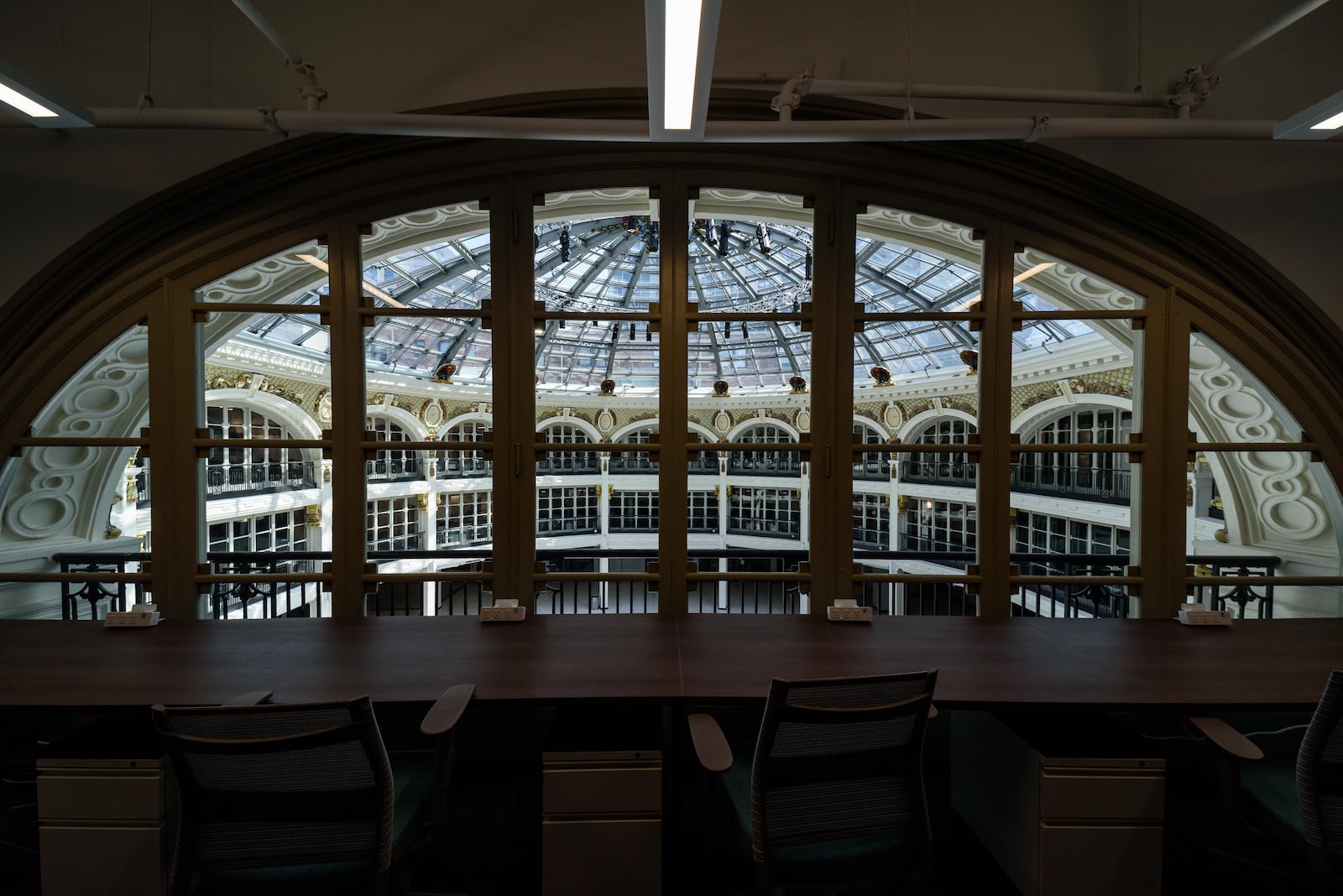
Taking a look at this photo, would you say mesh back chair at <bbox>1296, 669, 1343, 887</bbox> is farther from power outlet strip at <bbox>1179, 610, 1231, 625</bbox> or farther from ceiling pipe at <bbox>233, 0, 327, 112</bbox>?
ceiling pipe at <bbox>233, 0, 327, 112</bbox>

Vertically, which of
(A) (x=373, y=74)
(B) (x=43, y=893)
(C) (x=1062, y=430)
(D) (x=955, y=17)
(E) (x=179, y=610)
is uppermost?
(D) (x=955, y=17)

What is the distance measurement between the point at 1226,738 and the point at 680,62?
247cm

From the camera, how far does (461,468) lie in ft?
54.7

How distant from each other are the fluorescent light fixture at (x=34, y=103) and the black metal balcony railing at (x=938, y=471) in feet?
49.9

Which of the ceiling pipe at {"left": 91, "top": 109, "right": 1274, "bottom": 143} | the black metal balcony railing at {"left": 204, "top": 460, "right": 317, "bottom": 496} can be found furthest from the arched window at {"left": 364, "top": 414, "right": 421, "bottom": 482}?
the ceiling pipe at {"left": 91, "top": 109, "right": 1274, "bottom": 143}

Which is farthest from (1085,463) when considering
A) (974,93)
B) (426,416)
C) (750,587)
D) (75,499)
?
(426,416)

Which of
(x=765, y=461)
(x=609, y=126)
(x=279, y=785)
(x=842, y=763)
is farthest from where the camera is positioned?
(x=765, y=461)

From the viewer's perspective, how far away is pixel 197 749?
1.37 metres

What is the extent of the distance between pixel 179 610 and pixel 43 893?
4.05ft

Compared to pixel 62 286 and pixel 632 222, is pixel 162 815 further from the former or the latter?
pixel 632 222

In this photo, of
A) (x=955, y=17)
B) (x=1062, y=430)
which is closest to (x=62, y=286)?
(x=955, y=17)

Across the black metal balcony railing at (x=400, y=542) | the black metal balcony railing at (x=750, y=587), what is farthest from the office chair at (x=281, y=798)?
the black metal balcony railing at (x=400, y=542)

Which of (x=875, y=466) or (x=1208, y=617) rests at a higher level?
(x=875, y=466)

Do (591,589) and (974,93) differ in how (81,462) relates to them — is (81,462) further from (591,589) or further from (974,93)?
(974,93)
